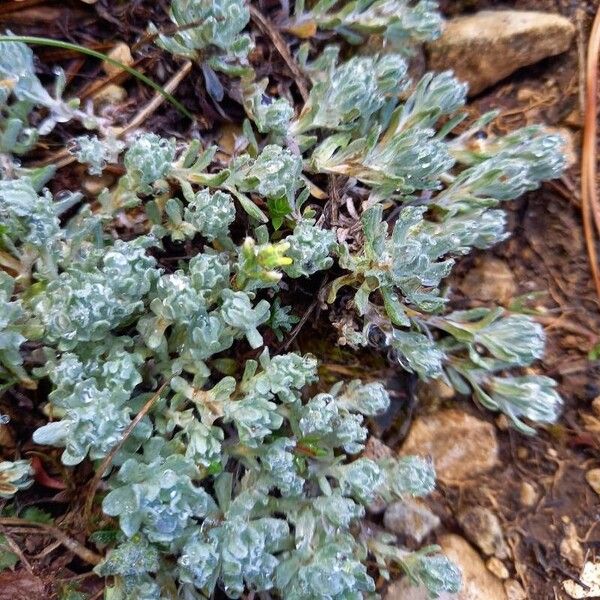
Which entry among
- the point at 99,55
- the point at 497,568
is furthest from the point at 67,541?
the point at 99,55

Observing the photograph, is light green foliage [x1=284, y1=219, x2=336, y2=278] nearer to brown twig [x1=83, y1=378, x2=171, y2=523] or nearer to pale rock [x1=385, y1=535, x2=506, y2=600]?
brown twig [x1=83, y1=378, x2=171, y2=523]

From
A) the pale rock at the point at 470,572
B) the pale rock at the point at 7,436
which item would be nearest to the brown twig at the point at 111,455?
the pale rock at the point at 7,436

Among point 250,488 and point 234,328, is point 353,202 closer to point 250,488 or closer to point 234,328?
point 234,328

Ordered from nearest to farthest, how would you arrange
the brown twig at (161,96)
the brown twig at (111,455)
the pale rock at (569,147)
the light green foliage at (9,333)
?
the light green foliage at (9,333)
the brown twig at (111,455)
the brown twig at (161,96)
the pale rock at (569,147)

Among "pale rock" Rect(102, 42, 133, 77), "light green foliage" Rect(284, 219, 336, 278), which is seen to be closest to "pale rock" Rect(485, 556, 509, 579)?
"light green foliage" Rect(284, 219, 336, 278)

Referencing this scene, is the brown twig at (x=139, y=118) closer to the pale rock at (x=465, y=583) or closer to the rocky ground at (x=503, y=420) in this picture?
the rocky ground at (x=503, y=420)

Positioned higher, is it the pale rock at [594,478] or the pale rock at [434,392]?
the pale rock at [434,392]

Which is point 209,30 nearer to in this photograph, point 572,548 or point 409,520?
point 409,520
